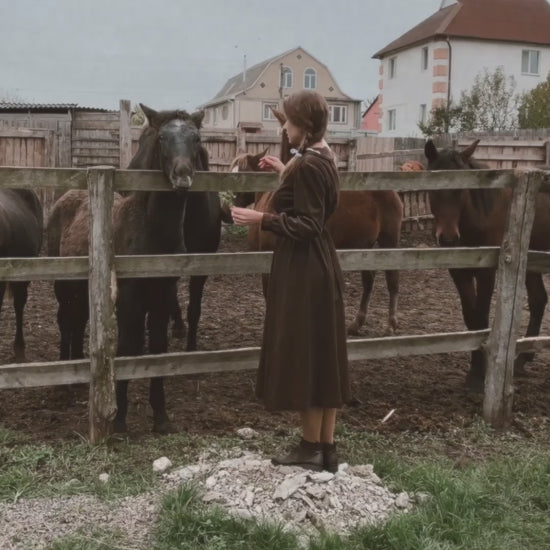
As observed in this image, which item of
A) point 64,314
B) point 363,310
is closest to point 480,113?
point 363,310

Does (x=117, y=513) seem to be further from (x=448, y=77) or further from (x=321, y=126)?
(x=448, y=77)

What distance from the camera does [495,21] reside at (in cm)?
4550

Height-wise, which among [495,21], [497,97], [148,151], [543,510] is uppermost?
[495,21]

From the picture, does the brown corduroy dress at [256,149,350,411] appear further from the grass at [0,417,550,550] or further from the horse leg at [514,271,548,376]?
the horse leg at [514,271,548,376]

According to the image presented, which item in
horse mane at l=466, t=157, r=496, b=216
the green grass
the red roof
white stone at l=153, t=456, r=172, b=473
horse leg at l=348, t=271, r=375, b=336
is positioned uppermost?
the red roof

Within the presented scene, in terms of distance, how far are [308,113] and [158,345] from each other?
7.12ft

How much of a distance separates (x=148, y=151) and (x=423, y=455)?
9.12 feet

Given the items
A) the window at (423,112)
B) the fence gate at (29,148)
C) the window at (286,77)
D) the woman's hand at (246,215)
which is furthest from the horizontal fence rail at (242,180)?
the window at (286,77)

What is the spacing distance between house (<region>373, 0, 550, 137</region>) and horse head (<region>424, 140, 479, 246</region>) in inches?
1452

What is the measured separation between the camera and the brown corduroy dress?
3.74 meters

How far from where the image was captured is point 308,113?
12.0 feet

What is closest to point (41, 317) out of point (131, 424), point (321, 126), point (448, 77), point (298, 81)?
point (131, 424)

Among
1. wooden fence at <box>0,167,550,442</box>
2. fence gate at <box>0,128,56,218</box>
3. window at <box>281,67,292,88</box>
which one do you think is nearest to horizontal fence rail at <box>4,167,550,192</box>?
wooden fence at <box>0,167,550,442</box>

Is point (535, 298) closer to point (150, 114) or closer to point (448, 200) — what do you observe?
point (448, 200)
